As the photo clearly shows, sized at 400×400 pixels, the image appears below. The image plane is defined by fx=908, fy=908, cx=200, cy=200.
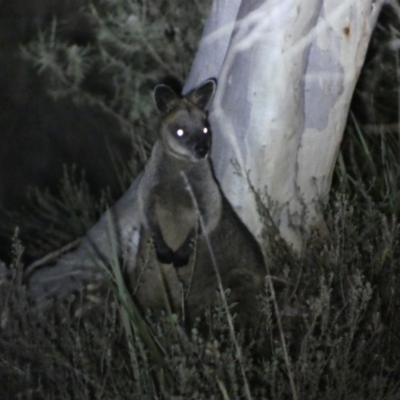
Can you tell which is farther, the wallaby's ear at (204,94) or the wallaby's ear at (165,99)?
the wallaby's ear at (165,99)

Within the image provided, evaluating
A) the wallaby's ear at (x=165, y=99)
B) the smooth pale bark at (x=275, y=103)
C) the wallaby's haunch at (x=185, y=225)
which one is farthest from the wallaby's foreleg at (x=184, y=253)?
the wallaby's ear at (x=165, y=99)

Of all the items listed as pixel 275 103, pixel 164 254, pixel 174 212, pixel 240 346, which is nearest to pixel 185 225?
pixel 174 212

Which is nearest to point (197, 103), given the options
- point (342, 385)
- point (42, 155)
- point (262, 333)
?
point (262, 333)

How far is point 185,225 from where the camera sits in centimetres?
556

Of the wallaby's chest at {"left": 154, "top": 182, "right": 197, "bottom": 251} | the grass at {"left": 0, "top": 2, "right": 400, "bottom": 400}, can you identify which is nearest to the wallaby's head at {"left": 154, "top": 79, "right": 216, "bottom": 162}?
the wallaby's chest at {"left": 154, "top": 182, "right": 197, "bottom": 251}

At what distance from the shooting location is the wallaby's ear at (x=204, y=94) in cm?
538

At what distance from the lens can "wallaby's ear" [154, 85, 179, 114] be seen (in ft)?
18.0

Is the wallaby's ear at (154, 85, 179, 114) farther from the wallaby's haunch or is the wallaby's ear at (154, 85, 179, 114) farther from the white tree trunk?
the white tree trunk

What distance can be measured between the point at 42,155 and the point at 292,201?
14.9ft

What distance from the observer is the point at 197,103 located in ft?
18.0

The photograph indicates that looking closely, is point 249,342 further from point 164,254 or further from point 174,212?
point 174,212

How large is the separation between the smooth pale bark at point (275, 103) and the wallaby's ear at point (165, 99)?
25 cm

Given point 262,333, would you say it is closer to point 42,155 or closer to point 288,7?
point 288,7

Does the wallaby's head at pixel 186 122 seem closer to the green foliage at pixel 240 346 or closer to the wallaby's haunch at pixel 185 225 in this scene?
the wallaby's haunch at pixel 185 225
